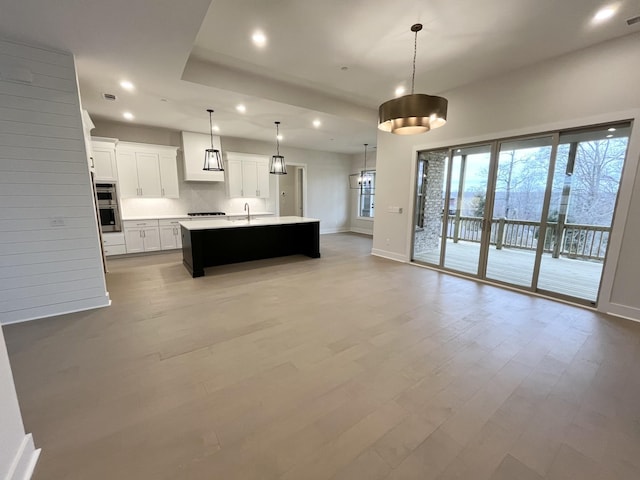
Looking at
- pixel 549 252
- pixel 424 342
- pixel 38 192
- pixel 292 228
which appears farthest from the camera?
A: pixel 292 228

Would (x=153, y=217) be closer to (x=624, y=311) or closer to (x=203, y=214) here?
(x=203, y=214)

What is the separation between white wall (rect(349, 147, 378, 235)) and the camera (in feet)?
30.7

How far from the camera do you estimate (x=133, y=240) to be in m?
5.87

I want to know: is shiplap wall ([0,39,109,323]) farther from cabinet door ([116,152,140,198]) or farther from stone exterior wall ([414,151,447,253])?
stone exterior wall ([414,151,447,253])

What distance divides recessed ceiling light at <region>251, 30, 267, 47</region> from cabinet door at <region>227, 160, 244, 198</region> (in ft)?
13.8

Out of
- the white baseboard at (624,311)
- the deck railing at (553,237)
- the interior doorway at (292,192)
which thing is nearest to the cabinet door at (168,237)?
the interior doorway at (292,192)

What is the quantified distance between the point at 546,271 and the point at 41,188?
6.61 m

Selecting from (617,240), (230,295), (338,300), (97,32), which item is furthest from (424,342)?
(97,32)

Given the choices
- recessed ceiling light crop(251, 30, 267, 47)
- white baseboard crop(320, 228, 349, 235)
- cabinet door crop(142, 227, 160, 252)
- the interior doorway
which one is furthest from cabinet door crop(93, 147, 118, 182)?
white baseboard crop(320, 228, 349, 235)

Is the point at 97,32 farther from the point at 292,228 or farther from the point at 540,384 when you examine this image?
the point at 540,384

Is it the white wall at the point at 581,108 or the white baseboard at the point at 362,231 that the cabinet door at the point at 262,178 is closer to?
the white baseboard at the point at 362,231

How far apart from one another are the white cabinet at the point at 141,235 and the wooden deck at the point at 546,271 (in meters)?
6.40

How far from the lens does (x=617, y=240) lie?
319 cm

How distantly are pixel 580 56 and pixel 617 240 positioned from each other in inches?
90.2
